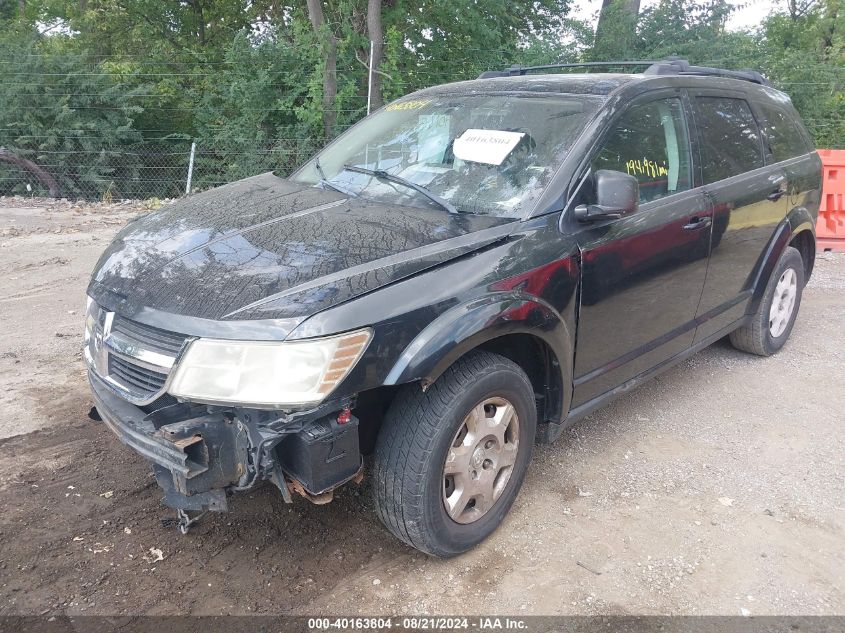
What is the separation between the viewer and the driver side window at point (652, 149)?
3.39m

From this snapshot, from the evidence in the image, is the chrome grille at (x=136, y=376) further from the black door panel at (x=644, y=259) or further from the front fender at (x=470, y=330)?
the black door panel at (x=644, y=259)

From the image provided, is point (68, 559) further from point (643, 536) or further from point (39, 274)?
point (39, 274)

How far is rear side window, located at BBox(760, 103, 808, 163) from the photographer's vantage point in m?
4.70

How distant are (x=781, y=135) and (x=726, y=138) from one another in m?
0.95

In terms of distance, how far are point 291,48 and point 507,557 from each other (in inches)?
468

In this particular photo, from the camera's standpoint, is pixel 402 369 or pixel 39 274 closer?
pixel 402 369

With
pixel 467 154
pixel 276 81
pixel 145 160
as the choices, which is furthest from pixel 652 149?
pixel 145 160

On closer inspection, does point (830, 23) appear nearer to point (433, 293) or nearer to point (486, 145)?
point (486, 145)

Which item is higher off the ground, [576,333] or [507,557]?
[576,333]

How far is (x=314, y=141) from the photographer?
12.6 meters

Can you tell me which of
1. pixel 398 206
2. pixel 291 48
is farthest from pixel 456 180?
pixel 291 48

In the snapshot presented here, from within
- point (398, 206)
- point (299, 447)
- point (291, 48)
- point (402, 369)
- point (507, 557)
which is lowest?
point (507, 557)

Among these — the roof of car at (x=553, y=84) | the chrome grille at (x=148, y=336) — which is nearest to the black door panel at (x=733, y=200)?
the roof of car at (x=553, y=84)

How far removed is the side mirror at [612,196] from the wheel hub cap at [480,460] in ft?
3.02
